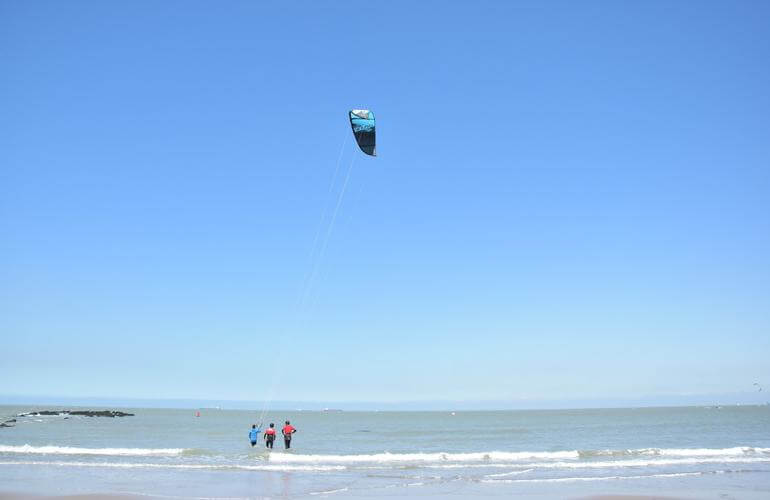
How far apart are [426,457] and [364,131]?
13.2 m

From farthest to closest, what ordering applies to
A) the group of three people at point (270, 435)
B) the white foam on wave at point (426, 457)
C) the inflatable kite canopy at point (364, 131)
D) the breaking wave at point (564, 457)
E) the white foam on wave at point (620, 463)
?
the white foam on wave at point (426, 457)
the group of three people at point (270, 435)
the breaking wave at point (564, 457)
the white foam on wave at point (620, 463)
the inflatable kite canopy at point (364, 131)

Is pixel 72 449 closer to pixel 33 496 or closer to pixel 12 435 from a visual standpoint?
pixel 12 435

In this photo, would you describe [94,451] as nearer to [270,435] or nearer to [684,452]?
[270,435]

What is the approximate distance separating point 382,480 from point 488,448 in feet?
44.6

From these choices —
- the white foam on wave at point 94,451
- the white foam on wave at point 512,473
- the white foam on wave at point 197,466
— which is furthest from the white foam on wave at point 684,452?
the white foam on wave at point 94,451

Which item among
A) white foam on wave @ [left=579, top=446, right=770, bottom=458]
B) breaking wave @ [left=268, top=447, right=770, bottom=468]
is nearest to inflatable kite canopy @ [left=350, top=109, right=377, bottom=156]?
breaking wave @ [left=268, top=447, right=770, bottom=468]

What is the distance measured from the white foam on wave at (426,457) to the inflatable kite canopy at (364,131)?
11220 mm

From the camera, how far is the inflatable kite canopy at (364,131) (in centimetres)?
1559

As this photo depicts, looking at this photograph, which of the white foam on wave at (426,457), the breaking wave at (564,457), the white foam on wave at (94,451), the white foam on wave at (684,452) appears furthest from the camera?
the white foam on wave at (94,451)

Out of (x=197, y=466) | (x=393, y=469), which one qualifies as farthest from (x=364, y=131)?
(x=197, y=466)

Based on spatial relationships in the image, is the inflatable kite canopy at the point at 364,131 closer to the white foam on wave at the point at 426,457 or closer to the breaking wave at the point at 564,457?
the breaking wave at the point at 564,457

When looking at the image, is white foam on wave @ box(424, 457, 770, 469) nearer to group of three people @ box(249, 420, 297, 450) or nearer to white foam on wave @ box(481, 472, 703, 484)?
white foam on wave @ box(481, 472, 703, 484)

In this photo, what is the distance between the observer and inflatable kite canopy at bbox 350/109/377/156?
15594 mm

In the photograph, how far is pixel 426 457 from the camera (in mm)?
22547
